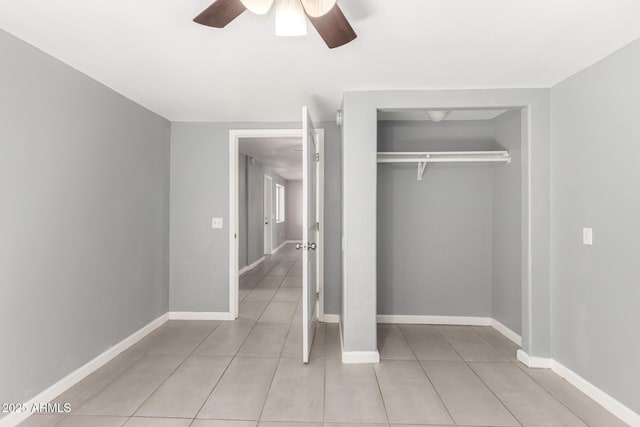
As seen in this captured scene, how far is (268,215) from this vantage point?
29.7ft

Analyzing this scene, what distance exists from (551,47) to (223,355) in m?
3.20

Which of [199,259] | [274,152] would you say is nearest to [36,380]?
[199,259]

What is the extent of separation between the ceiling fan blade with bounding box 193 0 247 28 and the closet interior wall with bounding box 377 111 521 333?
7.91ft

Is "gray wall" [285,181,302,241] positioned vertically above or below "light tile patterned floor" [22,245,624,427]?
above

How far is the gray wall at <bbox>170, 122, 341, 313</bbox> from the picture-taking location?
12.8 feet

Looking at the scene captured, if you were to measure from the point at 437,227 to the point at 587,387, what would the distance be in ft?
5.90

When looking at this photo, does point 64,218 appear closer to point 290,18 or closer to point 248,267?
point 290,18

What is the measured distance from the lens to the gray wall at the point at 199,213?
154 inches

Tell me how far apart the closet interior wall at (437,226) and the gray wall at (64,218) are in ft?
7.88

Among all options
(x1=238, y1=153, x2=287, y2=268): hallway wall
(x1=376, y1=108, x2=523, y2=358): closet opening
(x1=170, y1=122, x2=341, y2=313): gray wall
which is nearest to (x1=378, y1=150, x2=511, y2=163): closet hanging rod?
(x1=376, y1=108, x2=523, y2=358): closet opening

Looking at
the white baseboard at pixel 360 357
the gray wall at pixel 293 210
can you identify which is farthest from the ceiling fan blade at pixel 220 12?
the gray wall at pixel 293 210

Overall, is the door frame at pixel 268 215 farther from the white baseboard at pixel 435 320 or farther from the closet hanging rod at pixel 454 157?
the closet hanging rod at pixel 454 157

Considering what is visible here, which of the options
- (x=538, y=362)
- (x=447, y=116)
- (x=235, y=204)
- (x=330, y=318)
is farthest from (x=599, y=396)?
(x=235, y=204)

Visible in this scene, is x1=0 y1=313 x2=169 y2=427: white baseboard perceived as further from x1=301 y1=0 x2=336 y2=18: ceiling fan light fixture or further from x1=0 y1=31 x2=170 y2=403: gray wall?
x1=301 y1=0 x2=336 y2=18: ceiling fan light fixture
